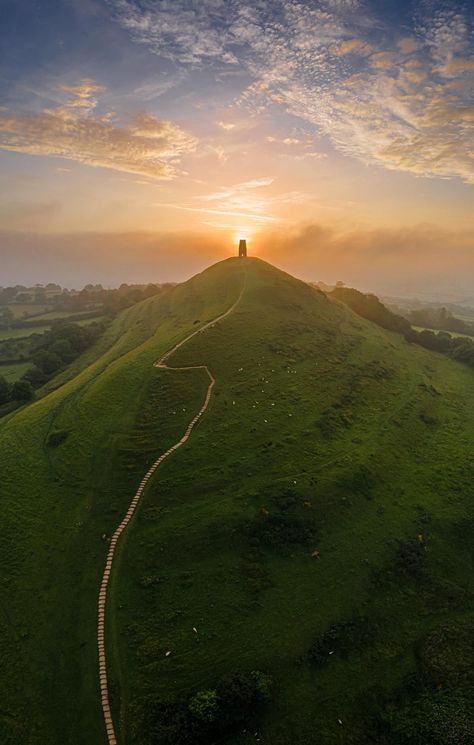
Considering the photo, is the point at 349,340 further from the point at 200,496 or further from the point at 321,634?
the point at 321,634

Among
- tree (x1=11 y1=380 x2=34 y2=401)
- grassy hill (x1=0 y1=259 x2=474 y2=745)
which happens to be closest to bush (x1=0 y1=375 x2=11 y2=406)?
tree (x1=11 y1=380 x2=34 y2=401)

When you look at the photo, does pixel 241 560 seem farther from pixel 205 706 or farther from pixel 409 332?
pixel 409 332

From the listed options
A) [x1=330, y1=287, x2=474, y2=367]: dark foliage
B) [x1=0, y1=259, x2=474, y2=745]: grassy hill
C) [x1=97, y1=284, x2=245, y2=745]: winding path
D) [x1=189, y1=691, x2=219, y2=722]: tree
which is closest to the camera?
[x1=189, y1=691, x2=219, y2=722]: tree

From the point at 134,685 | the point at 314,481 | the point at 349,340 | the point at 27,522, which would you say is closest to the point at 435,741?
the point at 134,685

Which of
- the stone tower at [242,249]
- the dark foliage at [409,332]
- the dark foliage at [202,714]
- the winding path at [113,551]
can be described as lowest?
the dark foliage at [202,714]

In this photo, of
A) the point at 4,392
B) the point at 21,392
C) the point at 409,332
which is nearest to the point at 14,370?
the point at 4,392

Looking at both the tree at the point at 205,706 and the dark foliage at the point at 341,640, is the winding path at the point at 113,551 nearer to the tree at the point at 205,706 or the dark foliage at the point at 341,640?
the tree at the point at 205,706

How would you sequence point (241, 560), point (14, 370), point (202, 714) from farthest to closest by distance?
point (14, 370) → point (241, 560) → point (202, 714)

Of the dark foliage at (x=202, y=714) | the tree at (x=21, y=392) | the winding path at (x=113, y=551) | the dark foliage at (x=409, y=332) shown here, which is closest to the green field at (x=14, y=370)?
the tree at (x=21, y=392)

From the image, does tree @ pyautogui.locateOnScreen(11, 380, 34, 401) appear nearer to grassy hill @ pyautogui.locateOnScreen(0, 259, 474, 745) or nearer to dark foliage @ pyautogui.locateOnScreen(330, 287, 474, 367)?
grassy hill @ pyautogui.locateOnScreen(0, 259, 474, 745)
